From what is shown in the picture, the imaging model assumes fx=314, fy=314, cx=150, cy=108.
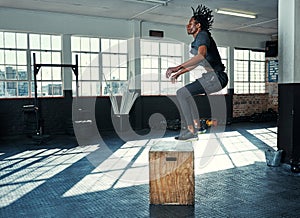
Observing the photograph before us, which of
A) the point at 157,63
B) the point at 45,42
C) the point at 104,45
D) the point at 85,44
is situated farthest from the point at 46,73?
the point at 157,63

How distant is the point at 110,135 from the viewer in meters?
8.91

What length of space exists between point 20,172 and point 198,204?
301 cm

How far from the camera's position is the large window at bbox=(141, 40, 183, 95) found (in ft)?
33.9

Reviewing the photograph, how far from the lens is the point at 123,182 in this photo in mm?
4516

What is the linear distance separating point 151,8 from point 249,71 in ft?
19.6

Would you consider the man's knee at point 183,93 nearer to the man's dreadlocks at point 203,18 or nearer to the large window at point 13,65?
the man's dreadlocks at point 203,18

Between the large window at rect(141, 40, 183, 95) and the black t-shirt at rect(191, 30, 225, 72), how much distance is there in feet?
24.3

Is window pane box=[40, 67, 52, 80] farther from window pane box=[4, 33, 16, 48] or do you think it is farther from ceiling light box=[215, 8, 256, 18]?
ceiling light box=[215, 8, 256, 18]

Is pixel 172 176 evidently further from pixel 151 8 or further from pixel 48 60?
pixel 48 60

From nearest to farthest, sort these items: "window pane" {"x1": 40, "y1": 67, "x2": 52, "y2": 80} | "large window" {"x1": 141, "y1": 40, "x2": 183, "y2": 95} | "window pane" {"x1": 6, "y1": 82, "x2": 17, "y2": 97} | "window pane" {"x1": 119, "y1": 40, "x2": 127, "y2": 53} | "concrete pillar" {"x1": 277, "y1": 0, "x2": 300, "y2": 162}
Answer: "concrete pillar" {"x1": 277, "y1": 0, "x2": 300, "y2": 162} → "window pane" {"x1": 6, "y1": 82, "x2": 17, "y2": 97} → "window pane" {"x1": 40, "y1": 67, "x2": 52, "y2": 80} → "window pane" {"x1": 119, "y1": 40, "x2": 127, "y2": 53} → "large window" {"x1": 141, "y1": 40, "x2": 183, "y2": 95}

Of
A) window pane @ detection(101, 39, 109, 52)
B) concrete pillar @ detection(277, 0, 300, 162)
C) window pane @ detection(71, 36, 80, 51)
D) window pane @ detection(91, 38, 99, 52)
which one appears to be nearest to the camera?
concrete pillar @ detection(277, 0, 300, 162)

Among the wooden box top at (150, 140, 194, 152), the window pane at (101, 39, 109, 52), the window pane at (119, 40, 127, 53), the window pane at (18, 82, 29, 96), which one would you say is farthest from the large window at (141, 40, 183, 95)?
the wooden box top at (150, 140, 194, 152)

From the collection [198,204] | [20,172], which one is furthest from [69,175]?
[198,204]

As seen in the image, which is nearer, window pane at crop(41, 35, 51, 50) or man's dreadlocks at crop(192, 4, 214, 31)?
man's dreadlocks at crop(192, 4, 214, 31)
